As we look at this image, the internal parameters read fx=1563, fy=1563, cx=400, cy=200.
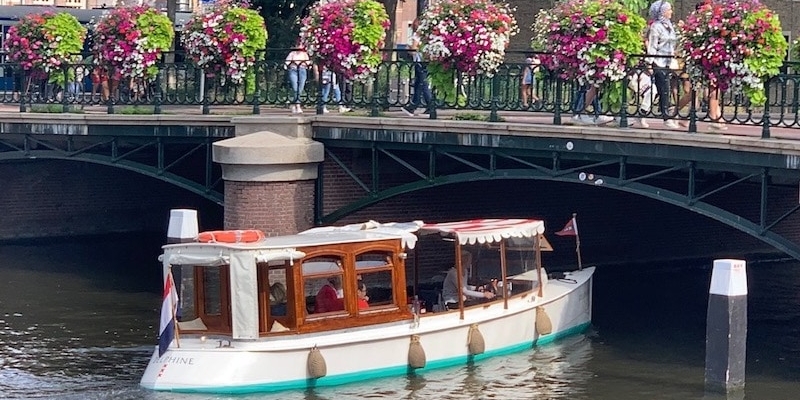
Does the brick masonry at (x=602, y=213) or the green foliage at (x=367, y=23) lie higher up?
the green foliage at (x=367, y=23)

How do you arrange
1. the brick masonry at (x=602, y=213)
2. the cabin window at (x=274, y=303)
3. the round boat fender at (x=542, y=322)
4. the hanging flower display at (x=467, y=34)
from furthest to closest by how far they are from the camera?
the brick masonry at (x=602, y=213), the hanging flower display at (x=467, y=34), the round boat fender at (x=542, y=322), the cabin window at (x=274, y=303)

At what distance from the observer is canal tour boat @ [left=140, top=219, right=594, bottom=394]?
1919 cm

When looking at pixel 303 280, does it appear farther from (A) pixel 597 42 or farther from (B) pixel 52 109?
(B) pixel 52 109

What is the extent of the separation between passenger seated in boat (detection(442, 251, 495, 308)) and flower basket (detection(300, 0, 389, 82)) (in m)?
4.12

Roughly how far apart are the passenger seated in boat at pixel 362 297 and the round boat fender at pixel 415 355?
0.76 m

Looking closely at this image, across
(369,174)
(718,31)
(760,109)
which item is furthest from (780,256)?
(718,31)

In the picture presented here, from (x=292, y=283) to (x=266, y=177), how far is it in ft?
17.1

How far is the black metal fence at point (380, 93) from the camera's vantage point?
850 inches

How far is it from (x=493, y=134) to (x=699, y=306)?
660 cm

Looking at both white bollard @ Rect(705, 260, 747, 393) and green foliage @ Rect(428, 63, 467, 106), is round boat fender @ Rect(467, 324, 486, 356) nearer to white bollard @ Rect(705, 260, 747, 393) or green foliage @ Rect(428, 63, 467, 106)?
white bollard @ Rect(705, 260, 747, 393)

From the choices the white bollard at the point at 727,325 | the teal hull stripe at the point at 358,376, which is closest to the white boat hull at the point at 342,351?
the teal hull stripe at the point at 358,376

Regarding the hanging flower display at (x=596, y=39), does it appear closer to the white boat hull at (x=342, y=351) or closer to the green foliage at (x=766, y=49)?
the green foliage at (x=766, y=49)

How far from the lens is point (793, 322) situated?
2520 centimetres

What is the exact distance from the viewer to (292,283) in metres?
19.6
